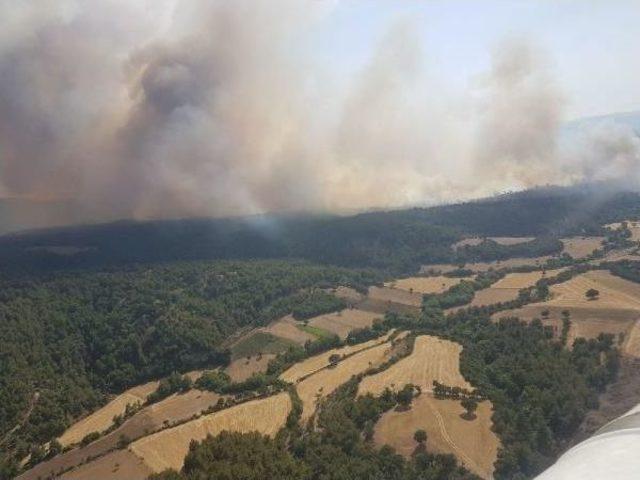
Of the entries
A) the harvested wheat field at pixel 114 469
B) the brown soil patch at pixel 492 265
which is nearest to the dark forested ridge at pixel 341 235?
the brown soil patch at pixel 492 265

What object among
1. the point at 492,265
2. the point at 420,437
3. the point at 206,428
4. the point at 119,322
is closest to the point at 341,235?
the point at 492,265

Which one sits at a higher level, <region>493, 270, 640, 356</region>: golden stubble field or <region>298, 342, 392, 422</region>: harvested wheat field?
<region>493, 270, 640, 356</region>: golden stubble field

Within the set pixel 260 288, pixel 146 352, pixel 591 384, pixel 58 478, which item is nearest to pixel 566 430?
pixel 591 384

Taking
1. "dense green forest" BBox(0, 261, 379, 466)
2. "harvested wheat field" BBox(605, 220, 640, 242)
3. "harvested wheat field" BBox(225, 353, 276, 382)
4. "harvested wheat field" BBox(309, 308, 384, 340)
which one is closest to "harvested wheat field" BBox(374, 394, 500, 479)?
"harvested wheat field" BBox(225, 353, 276, 382)

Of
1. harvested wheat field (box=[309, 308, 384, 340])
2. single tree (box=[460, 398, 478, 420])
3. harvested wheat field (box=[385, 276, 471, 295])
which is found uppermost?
harvested wheat field (box=[385, 276, 471, 295])

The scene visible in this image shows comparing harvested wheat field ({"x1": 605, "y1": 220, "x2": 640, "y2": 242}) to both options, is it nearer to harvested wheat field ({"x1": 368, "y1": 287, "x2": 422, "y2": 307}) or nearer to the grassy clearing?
harvested wheat field ({"x1": 368, "y1": 287, "x2": 422, "y2": 307})

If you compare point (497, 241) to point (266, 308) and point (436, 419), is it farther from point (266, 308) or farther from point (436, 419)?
point (436, 419)
